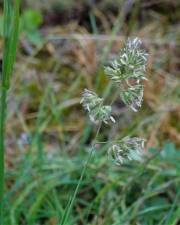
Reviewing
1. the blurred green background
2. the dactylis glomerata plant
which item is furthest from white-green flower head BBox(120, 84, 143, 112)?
the blurred green background

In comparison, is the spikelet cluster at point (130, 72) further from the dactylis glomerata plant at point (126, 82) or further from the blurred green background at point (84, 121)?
the blurred green background at point (84, 121)

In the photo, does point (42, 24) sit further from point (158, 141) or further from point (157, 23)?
point (158, 141)

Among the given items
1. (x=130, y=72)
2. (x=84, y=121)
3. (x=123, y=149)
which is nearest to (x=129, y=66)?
(x=130, y=72)

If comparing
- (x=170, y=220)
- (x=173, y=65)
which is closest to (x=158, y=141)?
(x=173, y=65)

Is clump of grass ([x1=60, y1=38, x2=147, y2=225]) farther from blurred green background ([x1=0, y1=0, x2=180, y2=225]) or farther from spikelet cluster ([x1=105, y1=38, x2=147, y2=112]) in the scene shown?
blurred green background ([x1=0, y1=0, x2=180, y2=225])

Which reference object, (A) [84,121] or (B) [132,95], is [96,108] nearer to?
(B) [132,95]

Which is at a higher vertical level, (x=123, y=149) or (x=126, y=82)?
(x=126, y=82)
